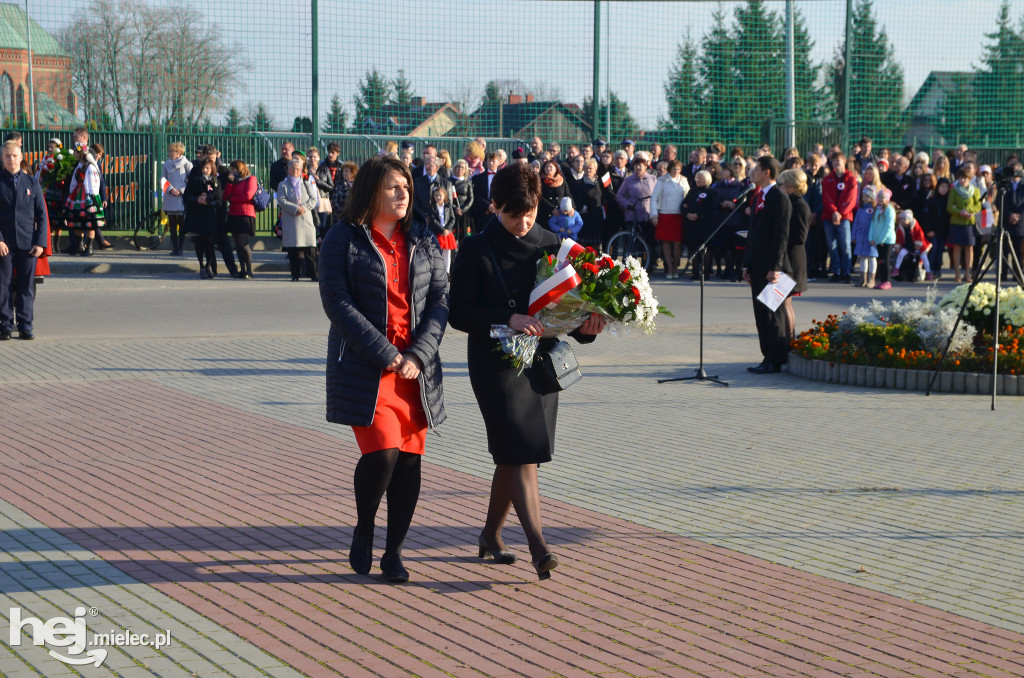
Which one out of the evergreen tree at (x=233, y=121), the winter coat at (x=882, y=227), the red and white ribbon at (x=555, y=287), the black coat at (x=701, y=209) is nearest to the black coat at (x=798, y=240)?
the red and white ribbon at (x=555, y=287)

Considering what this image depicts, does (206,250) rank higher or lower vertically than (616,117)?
lower

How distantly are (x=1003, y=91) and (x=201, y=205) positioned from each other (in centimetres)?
1725

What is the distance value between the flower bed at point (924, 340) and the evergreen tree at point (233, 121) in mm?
13555

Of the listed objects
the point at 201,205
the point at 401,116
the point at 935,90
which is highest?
the point at 935,90

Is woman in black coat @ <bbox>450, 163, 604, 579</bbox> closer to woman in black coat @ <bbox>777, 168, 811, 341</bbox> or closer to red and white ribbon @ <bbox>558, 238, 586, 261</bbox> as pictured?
red and white ribbon @ <bbox>558, 238, 586, 261</bbox>

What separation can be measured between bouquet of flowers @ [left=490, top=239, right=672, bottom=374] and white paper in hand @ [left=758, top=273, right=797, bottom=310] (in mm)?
5633

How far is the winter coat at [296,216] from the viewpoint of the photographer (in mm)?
18969

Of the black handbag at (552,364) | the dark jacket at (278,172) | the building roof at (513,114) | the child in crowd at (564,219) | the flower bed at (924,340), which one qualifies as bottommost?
the flower bed at (924,340)

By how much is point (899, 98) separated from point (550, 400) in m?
23.6

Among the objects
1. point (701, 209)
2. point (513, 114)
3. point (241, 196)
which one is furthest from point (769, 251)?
point (513, 114)

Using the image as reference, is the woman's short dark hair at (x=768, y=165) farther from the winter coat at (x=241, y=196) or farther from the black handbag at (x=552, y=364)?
the winter coat at (x=241, y=196)

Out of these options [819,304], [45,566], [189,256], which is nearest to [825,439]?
[45,566]

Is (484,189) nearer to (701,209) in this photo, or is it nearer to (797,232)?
(701,209)

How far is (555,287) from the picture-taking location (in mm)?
5398
